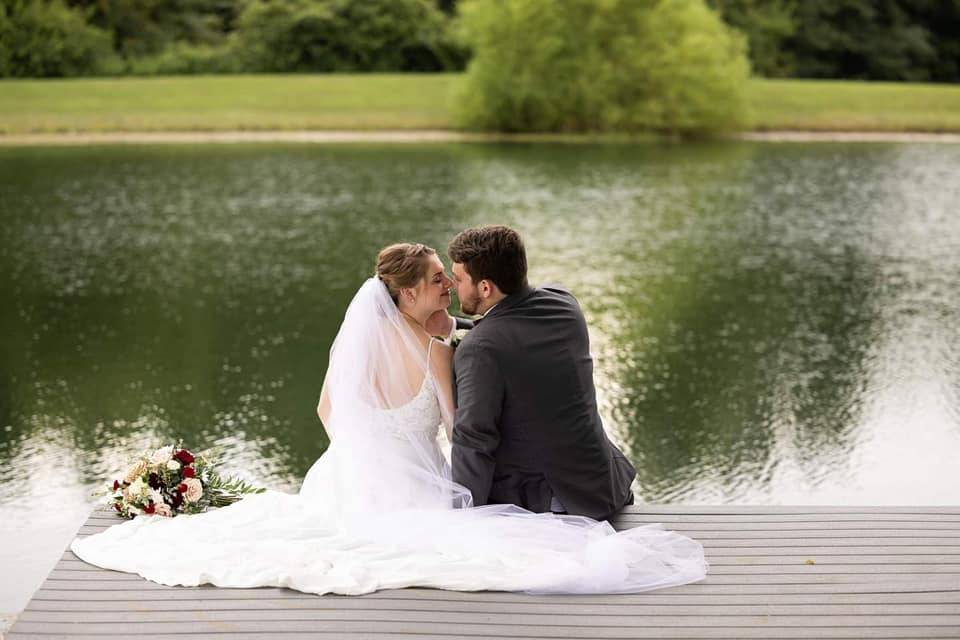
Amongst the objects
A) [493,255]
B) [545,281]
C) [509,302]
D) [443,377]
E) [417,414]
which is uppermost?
[493,255]

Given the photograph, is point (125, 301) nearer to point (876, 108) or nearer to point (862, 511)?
point (862, 511)

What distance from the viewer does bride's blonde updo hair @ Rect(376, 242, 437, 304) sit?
5031 mm

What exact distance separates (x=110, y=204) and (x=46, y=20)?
26.9 metres

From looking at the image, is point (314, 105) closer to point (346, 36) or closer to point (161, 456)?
point (346, 36)

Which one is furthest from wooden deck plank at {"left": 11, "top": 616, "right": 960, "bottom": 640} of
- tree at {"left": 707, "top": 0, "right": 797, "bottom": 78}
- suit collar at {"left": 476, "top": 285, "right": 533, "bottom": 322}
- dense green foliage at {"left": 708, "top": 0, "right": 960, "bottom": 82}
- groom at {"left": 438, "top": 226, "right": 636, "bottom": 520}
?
dense green foliage at {"left": 708, "top": 0, "right": 960, "bottom": 82}

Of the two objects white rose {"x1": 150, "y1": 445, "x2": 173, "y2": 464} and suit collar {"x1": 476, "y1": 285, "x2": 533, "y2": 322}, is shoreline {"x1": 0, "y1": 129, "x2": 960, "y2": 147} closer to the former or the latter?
white rose {"x1": 150, "y1": 445, "x2": 173, "y2": 464}

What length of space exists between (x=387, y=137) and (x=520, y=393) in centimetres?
3002

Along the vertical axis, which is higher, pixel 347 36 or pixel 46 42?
pixel 347 36

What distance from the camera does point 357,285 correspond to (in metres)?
14.5

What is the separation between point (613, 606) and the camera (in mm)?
4203

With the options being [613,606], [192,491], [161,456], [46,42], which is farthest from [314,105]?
[613,606]

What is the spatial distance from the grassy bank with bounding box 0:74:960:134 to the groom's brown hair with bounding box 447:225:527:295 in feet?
102

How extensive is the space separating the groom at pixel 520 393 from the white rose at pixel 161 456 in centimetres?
138

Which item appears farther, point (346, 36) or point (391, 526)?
point (346, 36)
